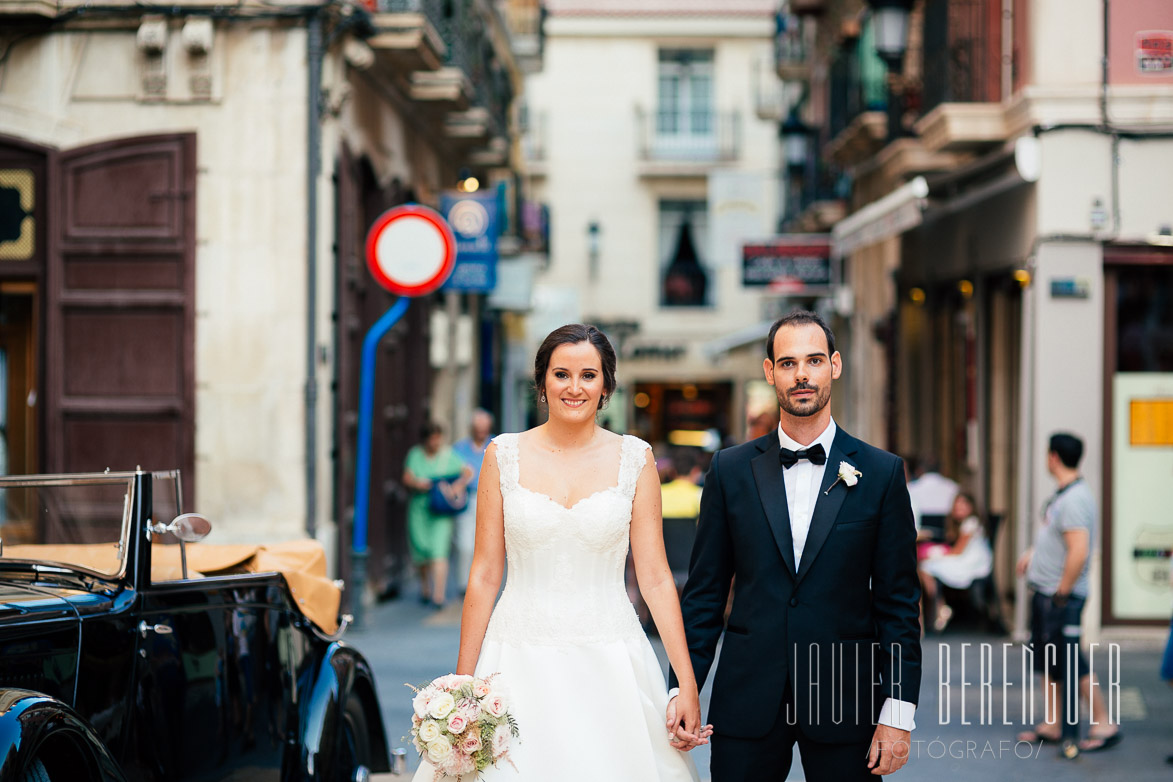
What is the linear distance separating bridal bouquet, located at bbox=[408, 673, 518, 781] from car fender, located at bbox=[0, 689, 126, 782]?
973 mm

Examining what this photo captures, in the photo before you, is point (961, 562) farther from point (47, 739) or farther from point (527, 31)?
point (527, 31)

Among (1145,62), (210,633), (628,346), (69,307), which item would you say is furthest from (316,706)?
(628,346)

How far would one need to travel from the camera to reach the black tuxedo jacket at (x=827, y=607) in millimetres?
4508

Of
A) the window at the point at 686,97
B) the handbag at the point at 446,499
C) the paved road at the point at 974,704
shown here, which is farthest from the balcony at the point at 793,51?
the paved road at the point at 974,704

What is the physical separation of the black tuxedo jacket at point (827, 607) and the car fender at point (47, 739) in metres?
1.89

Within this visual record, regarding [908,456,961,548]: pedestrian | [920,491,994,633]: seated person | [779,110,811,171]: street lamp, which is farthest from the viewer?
[779,110,811,171]: street lamp

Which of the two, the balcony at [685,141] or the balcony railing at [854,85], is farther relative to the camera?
the balcony at [685,141]

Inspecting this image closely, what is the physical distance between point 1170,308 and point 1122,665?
11.0 feet

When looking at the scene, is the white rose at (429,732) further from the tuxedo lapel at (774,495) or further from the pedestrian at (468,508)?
the pedestrian at (468,508)

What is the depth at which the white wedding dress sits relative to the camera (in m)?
4.77

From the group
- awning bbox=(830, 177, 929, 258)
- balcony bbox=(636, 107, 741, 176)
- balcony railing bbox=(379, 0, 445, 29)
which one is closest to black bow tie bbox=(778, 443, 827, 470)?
awning bbox=(830, 177, 929, 258)

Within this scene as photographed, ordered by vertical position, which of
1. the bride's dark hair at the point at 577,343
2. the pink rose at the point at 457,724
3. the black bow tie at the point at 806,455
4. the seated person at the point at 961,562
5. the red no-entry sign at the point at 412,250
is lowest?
the seated person at the point at 961,562

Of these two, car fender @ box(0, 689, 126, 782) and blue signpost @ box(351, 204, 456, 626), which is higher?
blue signpost @ box(351, 204, 456, 626)

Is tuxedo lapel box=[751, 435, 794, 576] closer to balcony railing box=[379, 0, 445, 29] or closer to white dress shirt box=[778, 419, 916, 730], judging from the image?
white dress shirt box=[778, 419, 916, 730]
